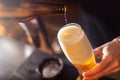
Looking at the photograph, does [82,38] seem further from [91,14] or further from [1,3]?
[91,14]

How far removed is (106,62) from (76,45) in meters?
0.13

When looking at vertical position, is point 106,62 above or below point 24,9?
below

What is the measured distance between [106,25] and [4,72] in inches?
22.0

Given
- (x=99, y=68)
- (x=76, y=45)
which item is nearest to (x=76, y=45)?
(x=76, y=45)

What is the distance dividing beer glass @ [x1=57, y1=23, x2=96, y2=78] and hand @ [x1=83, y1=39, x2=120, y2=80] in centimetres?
4

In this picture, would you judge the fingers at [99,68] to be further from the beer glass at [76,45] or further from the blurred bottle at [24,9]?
the blurred bottle at [24,9]

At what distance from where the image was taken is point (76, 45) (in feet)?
2.76

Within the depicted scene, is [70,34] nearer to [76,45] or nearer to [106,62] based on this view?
A: [76,45]

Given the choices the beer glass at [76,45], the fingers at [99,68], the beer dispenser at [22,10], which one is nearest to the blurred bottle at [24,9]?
the beer dispenser at [22,10]

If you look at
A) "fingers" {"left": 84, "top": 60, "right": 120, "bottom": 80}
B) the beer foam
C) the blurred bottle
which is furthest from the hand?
the blurred bottle

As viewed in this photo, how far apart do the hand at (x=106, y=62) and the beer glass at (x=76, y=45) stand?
4 cm

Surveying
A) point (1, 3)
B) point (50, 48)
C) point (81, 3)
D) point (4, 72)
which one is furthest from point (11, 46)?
point (50, 48)

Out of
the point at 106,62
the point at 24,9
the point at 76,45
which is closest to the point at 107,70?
the point at 106,62

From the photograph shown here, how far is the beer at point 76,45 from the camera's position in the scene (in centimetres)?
84
